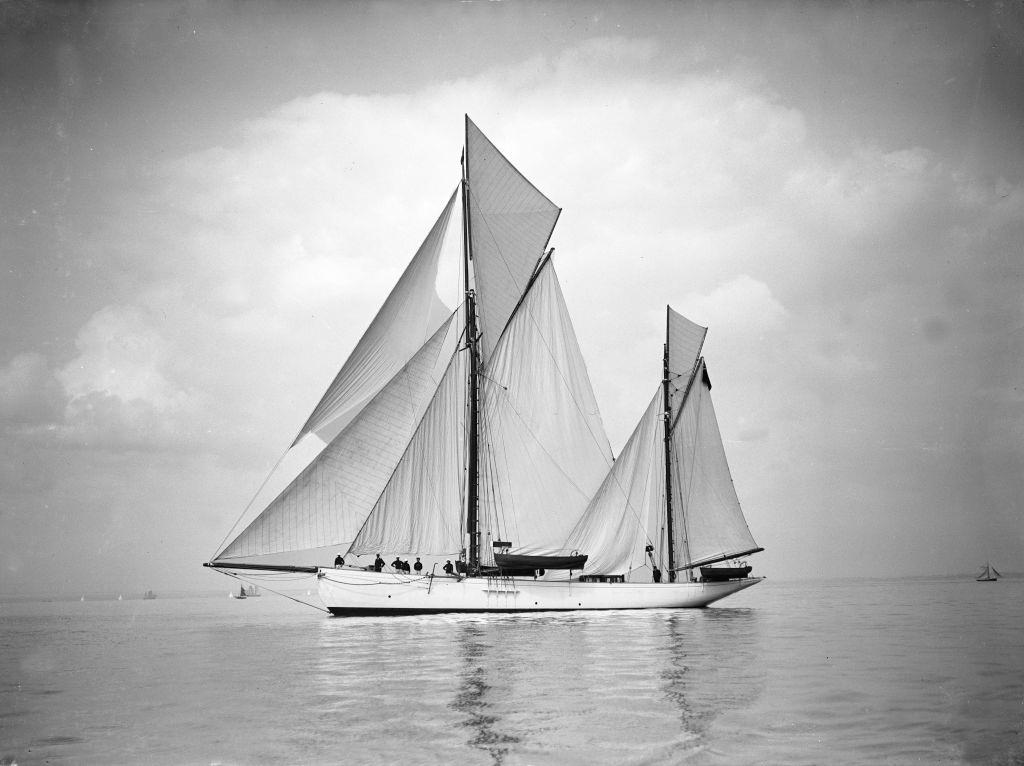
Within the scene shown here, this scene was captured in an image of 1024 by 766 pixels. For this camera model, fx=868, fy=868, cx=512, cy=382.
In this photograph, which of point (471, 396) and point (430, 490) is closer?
point (430, 490)

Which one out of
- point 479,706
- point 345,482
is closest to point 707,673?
point 479,706

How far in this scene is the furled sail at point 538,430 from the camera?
50.2 meters

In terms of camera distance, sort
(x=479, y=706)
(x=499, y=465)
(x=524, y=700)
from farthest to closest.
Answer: (x=499, y=465) < (x=524, y=700) < (x=479, y=706)

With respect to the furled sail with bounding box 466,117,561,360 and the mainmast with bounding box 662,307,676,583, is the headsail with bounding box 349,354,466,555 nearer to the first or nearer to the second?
the furled sail with bounding box 466,117,561,360

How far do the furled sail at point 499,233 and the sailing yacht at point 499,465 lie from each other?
9cm

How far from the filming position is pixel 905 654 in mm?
28375

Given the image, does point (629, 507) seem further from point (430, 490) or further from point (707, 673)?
point (707, 673)

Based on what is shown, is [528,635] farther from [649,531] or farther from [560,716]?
[649,531]

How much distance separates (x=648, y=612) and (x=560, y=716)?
39.2m

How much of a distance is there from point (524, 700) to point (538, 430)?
32.1 m

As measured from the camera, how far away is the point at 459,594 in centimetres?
4725

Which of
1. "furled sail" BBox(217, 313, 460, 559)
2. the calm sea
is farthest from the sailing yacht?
the calm sea

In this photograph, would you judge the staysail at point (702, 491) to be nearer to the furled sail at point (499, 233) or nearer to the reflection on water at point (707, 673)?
the furled sail at point (499, 233)

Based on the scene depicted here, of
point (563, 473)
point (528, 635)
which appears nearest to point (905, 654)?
point (528, 635)
